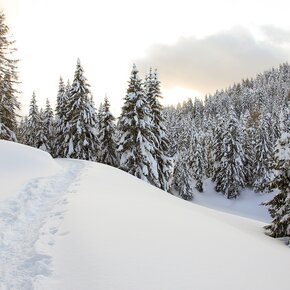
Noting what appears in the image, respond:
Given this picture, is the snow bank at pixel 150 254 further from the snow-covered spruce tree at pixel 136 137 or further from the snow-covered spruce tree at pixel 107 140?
the snow-covered spruce tree at pixel 107 140

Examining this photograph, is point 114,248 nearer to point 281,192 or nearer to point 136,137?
point 281,192

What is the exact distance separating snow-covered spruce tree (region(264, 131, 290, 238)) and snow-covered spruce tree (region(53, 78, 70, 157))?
25.4 metres

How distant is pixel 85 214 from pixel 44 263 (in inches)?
138

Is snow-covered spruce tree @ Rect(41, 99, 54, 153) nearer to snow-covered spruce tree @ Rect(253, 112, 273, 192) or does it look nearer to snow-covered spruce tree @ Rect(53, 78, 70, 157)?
snow-covered spruce tree @ Rect(53, 78, 70, 157)

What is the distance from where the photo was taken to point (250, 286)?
6496mm

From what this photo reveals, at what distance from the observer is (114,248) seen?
7422mm

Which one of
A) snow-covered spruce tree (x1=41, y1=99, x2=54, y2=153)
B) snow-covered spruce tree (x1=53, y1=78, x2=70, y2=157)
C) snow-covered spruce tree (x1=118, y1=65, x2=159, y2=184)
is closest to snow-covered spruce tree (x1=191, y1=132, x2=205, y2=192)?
snow-covered spruce tree (x1=41, y1=99, x2=54, y2=153)

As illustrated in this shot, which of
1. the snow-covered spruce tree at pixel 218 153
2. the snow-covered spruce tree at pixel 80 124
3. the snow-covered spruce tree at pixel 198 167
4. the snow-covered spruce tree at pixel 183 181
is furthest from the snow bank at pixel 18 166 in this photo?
the snow-covered spruce tree at pixel 198 167

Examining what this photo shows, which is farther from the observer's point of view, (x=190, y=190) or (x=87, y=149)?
(x=190, y=190)

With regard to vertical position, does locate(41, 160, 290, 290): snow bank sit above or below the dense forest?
below

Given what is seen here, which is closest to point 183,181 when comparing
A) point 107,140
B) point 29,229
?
point 107,140

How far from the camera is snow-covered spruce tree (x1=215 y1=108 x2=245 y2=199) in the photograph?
56.7 m

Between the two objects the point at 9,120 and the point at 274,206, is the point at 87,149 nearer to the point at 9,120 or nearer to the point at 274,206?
the point at 9,120

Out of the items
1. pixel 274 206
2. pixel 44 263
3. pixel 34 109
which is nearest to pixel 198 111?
pixel 34 109
